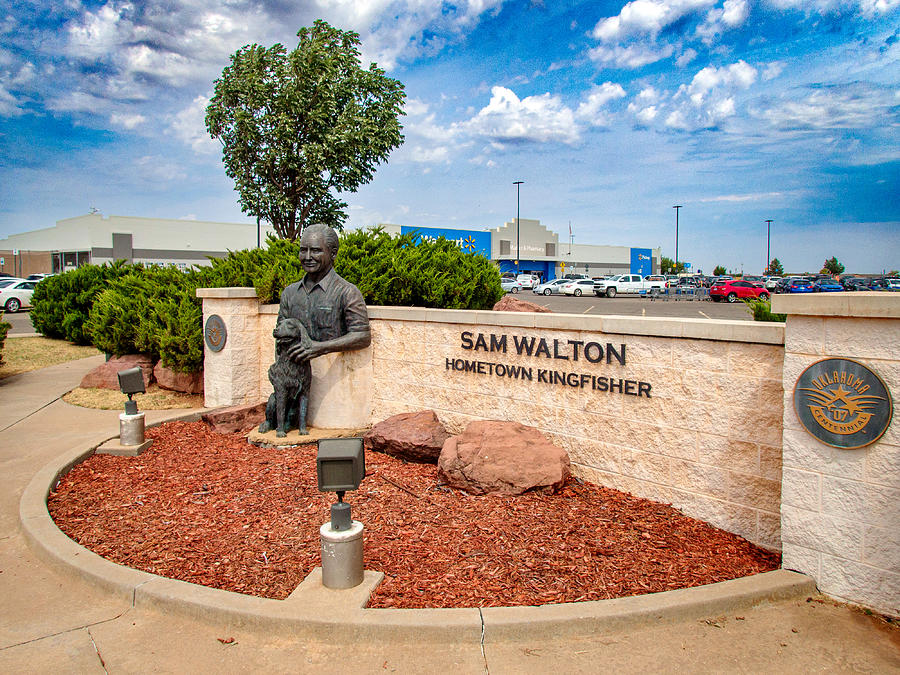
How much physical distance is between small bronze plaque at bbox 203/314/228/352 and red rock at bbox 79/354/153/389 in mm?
2165

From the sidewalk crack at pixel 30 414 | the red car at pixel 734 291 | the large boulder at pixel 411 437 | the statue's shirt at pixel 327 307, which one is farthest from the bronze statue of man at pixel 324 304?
the red car at pixel 734 291

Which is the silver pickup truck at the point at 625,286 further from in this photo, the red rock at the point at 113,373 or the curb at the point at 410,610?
the curb at the point at 410,610

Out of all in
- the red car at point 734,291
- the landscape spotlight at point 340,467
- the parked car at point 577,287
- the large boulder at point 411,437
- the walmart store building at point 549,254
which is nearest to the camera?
the landscape spotlight at point 340,467

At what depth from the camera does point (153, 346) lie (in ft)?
31.3

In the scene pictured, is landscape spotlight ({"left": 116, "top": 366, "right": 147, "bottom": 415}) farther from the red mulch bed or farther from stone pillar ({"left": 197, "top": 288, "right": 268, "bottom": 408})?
stone pillar ({"left": 197, "top": 288, "right": 268, "bottom": 408})

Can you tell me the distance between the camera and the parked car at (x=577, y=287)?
4556 cm

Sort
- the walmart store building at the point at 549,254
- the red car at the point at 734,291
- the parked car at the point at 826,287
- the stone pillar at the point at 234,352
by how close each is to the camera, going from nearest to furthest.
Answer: the stone pillar at the point at 234,352 < the parked car at the point at 826,287 < the red car at the point at 734,291 < the walmart store building at the point at 549,254

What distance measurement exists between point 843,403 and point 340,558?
3057 millimetres

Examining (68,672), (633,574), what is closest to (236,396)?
(68,672)

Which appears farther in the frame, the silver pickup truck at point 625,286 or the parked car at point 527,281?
the parked car at point 527,281

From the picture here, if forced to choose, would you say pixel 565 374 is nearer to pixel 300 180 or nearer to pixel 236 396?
pixel 236 396

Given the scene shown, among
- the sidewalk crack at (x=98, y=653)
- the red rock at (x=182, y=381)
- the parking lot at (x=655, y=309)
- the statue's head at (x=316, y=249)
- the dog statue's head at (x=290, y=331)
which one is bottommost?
the sidewalk crack at (x=98, y=653)

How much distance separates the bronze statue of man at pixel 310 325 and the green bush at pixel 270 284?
47.4 inches

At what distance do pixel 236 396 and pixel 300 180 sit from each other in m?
12.5
